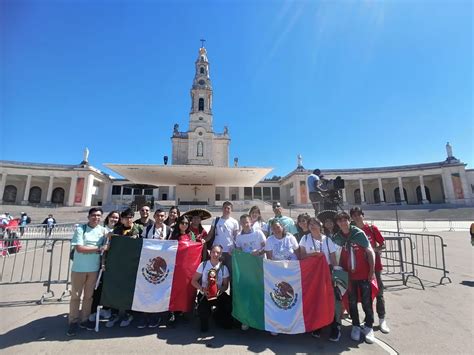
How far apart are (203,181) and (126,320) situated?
31007mm

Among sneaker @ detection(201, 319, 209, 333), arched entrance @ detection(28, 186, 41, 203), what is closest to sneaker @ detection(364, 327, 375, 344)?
sneaker @ detection(201, 319, 209, 333)

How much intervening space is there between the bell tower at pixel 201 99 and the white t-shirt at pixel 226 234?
44847mm

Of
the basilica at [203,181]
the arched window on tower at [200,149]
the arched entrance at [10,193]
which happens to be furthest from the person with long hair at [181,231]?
the arched entrance at [10,193]

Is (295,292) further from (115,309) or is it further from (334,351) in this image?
(115,309)

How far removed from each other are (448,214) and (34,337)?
123ft

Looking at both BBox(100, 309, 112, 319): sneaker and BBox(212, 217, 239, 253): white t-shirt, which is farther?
BBox(212, 217, 239, 253): white t-shirt

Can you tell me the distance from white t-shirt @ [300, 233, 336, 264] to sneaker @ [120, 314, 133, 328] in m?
2.97

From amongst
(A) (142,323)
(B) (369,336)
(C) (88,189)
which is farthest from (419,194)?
(C) (88,189)

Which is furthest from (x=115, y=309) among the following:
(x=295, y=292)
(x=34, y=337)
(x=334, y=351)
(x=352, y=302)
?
(x=352, y=302)

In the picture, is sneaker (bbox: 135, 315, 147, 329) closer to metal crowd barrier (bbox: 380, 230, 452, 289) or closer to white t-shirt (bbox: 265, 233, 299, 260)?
white t-shirt (bbox: 265, 233, 299, 260)

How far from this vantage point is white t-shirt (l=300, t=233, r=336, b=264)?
3.30 metres

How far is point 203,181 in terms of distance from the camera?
3428 cm

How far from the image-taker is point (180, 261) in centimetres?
365

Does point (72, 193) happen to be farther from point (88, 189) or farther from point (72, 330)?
point (72, 330)
